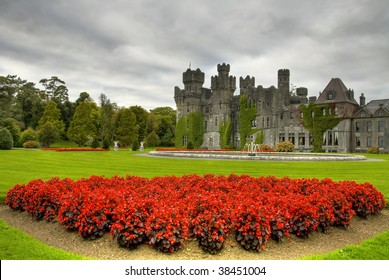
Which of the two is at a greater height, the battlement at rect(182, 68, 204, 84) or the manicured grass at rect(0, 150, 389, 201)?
the battlement at rect(182, 68, 204, 84)

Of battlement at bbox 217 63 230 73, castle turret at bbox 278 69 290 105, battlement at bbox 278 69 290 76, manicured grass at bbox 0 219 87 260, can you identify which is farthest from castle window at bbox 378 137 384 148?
manicured grass at bbox 0 219 87 260

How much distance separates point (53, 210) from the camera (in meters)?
8.95

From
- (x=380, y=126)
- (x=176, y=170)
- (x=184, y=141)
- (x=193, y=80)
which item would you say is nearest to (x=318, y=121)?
(x=380, y=126)

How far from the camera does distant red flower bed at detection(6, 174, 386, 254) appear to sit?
22.9 feet

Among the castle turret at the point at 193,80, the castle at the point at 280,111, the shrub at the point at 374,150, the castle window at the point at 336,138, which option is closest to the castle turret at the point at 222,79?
the castle at the point at 280,111

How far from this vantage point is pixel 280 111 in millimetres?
60406

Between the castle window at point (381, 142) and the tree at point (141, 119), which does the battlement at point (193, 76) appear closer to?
the tree at point (141, 119)

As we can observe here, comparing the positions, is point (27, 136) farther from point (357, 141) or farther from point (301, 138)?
point (357, 141)

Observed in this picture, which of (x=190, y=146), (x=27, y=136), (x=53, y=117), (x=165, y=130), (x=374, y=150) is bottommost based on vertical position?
(x=374, y=150)

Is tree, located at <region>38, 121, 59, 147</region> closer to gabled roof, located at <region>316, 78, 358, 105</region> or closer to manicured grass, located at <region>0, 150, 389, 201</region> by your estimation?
manicured grass, located at <region>0, 150, 389, 201</region>

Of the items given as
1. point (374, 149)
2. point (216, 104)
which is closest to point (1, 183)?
point (374, 149)

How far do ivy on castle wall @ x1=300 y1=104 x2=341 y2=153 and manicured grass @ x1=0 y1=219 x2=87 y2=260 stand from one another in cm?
5238

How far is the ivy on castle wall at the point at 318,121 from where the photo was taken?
5494cm

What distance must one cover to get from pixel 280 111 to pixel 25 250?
186ft
